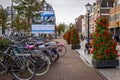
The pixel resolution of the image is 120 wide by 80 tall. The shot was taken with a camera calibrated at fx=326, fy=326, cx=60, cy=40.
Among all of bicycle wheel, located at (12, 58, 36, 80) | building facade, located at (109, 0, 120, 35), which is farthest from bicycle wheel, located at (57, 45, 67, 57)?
building facade, located at (109, 0, 120, 35)

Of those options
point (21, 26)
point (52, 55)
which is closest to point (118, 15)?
point (21, 26)

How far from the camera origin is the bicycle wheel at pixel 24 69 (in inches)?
390

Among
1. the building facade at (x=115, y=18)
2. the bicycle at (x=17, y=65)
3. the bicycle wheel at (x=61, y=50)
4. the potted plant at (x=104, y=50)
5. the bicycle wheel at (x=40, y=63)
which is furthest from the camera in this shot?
the building facade at (x=115, y=18)

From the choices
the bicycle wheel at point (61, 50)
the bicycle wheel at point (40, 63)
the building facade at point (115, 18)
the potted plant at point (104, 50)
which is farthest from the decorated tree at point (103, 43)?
the building facade at point (115, 18)

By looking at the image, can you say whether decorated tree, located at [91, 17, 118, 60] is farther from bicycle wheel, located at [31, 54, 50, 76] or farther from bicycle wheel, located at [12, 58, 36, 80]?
bicycle wheel, located at [12, 58, 36, 80]

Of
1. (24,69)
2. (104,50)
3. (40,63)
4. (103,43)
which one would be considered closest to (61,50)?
(103,43)

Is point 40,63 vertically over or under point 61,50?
over

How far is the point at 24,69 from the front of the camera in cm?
994

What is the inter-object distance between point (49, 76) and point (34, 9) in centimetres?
3088

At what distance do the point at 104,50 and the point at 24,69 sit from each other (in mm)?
4916

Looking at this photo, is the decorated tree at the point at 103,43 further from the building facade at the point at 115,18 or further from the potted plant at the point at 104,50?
the building facade at the point at 115,18

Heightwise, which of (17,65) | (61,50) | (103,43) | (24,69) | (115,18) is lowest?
(61,50)

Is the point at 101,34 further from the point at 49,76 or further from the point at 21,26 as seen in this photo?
the point at 21,26

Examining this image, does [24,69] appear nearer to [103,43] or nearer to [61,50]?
[103,43]
